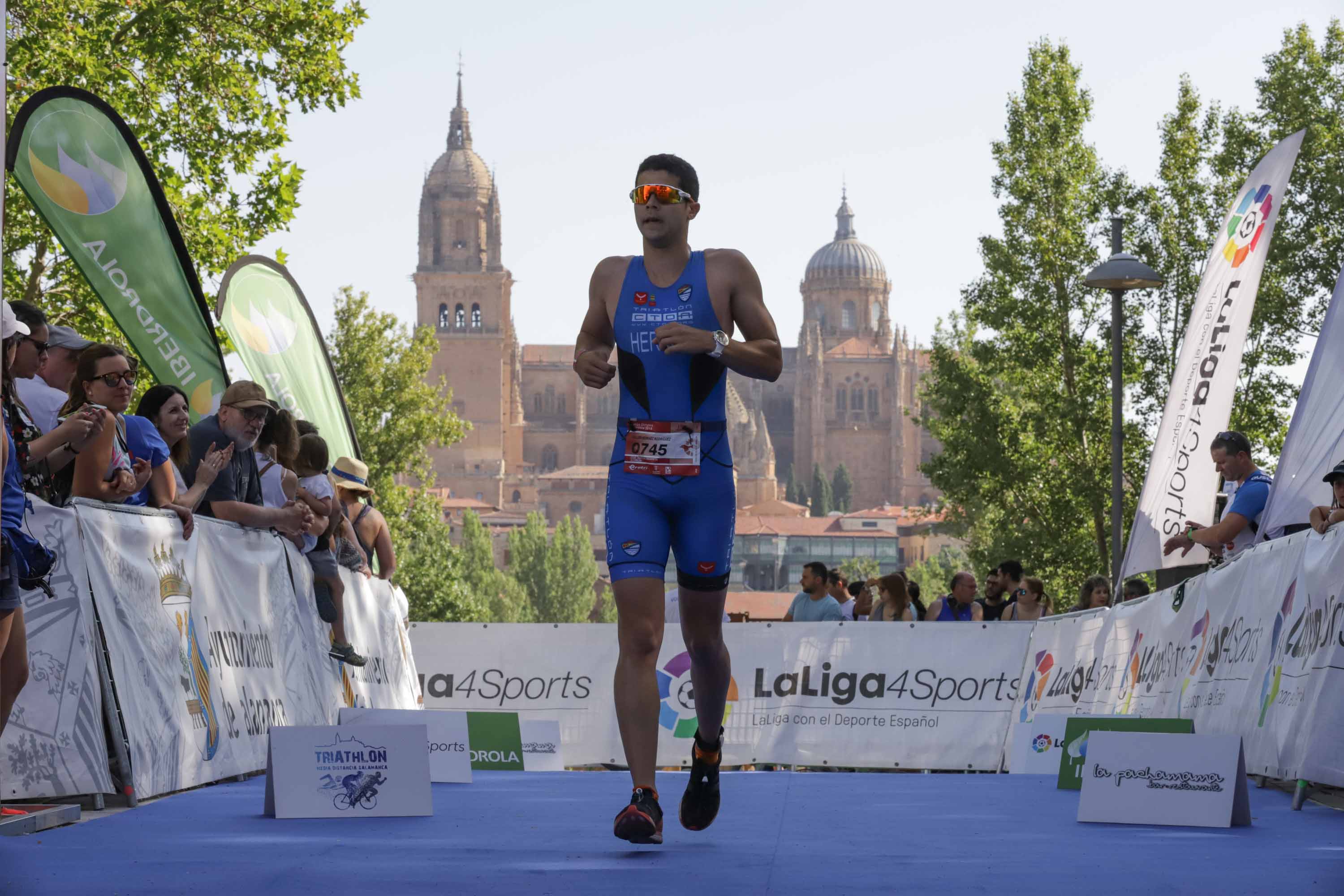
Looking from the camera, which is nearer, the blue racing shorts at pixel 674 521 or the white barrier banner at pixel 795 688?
the blue racing shorts at pixel 674 521

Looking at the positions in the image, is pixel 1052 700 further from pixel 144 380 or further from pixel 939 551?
pixel 939 551

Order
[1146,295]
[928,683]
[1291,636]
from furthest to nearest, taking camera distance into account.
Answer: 1. [1146,295]
2. [928,683]
3. [1291,636]

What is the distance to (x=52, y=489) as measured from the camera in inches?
268

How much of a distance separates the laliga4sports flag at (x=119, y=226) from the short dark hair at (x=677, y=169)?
647cm

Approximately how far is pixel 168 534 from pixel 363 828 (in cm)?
271

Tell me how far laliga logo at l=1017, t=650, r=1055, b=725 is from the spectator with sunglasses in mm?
8767

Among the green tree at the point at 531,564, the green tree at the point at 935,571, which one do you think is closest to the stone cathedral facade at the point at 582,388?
the green tree at the point at 531,564

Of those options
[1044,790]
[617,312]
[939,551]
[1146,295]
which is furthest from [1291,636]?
[939,551]

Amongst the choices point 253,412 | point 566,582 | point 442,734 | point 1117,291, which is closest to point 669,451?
point 442,734

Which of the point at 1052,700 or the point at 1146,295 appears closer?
the point at 1052,700

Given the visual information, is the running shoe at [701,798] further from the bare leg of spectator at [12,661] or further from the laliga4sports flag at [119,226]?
the laliga4sports flag at [119,226]

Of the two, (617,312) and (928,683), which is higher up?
(617,312)

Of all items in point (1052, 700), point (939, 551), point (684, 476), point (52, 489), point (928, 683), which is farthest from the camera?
point (939, 551)

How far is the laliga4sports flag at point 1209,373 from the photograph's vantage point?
13.4 metres
